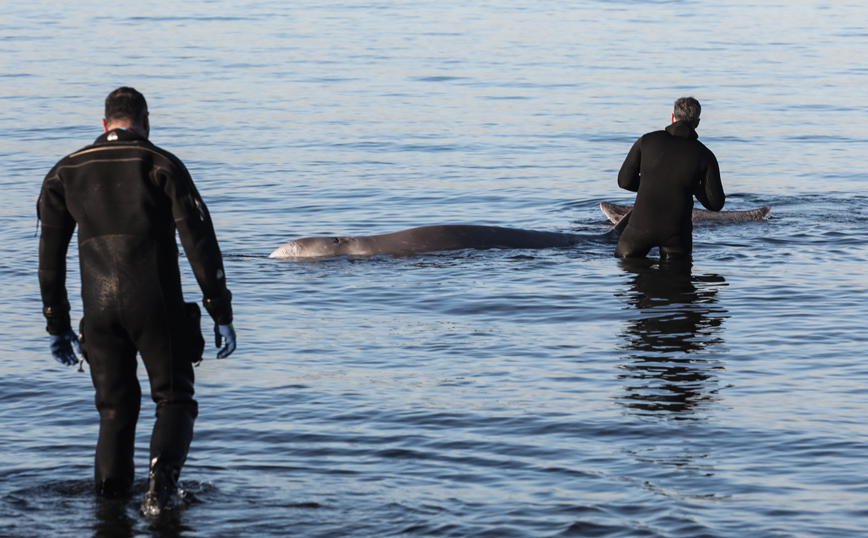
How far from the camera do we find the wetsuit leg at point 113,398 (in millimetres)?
6473

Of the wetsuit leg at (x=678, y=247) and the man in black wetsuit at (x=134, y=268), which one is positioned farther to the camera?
the wetsuit leg at (x=678, y=247)

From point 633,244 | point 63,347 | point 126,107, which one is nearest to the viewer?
point 126,107

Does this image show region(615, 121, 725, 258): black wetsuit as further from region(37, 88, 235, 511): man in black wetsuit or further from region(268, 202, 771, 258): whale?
region(37, 88, 235, 511): man in black wetsuit

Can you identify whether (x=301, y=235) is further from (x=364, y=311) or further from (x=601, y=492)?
(x=601, y=492)

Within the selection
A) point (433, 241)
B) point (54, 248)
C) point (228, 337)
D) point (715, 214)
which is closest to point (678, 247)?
point (433, 241)

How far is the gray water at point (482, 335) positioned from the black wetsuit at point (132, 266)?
0.62 metres

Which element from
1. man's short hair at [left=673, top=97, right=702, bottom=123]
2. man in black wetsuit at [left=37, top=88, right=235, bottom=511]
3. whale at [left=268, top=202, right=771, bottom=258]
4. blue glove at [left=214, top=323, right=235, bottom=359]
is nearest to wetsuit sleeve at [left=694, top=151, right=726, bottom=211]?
man's short hair at [left=673, top=97, right=702, bottom=123]

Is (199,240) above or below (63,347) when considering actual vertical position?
above

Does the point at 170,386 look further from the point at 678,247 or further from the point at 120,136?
the point at 678,247

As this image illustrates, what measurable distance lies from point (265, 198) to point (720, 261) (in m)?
7.14

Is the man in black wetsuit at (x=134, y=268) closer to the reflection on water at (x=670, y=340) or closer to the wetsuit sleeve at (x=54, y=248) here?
the wetsuit sleeve at (x=54, y=248)

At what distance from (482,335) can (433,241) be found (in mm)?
3669

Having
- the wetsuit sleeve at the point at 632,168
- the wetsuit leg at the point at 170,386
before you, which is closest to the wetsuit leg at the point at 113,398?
the wetsuit leg at the point at 170,386

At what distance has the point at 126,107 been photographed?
6418 mm
